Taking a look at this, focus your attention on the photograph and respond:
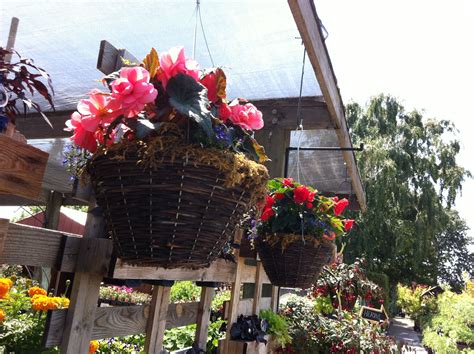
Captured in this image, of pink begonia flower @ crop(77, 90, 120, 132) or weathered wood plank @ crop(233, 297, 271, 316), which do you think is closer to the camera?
pink begonia flower @ crop(77, 90, 120, 132)

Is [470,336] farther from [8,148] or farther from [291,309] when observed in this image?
[8,148]

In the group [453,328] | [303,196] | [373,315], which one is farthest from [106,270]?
[453,328]

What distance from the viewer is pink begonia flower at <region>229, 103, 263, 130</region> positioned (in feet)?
3.50

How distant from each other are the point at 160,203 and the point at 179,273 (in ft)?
2.45

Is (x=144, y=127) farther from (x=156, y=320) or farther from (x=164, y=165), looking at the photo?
(x=156, y=320)

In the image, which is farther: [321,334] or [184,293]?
[184,293]

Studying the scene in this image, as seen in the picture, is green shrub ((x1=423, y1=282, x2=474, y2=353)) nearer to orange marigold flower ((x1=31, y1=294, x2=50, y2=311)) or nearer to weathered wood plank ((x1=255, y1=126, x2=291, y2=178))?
weathered wood plank ((x1=255, y1=126, x2=291, y2=178))

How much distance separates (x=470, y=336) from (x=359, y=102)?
305 inches

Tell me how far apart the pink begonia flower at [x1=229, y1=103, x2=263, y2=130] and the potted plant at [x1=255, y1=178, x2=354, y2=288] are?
815 mm

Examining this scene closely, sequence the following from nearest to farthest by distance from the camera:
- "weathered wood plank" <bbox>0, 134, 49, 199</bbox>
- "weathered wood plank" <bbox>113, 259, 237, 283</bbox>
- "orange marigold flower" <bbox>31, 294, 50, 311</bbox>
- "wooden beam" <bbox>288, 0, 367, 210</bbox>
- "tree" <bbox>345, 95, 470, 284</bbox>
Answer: "weathered wood plank" <bbox>0, 134, 49, 199</bbox>
"weathered wood plank" <bbox>113, 259, 237, 283</bbox>
"wooden beam" <bbox>288, 0, 367, 210</bbox>
"orange marigold flower" <bbox>31, 294, 50, 311</bbox>
"tree" <bbox>345, 95, 470, 284</bbox>

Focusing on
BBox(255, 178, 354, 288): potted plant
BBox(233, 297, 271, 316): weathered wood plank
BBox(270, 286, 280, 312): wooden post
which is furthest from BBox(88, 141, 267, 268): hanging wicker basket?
BBox(270, 286, 280, 312): wooden post

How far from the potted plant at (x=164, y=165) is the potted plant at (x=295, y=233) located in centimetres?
93

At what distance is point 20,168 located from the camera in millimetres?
681

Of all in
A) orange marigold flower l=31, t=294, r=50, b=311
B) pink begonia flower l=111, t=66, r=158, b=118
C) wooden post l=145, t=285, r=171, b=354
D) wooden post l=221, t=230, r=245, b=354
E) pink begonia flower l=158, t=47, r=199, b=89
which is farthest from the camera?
wooden post l=221, t=230, r=245, b=354
